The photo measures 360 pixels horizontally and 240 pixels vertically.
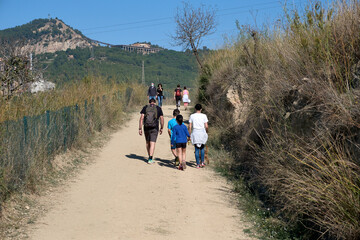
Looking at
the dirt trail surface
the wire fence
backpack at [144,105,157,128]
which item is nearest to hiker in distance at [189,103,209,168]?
the dirt trail surface

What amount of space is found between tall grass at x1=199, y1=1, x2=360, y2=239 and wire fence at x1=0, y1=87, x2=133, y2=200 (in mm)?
4111

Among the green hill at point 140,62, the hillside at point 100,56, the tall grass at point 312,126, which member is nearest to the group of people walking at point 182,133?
the tall grass at point 312,126

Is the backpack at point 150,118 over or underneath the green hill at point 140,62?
underneath

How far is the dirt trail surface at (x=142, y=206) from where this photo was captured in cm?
599

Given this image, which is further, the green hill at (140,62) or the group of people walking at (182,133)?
the green hill at (140,62)

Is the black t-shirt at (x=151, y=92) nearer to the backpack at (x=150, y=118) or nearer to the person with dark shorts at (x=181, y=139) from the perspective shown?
the backpack at (x=150, y=118)

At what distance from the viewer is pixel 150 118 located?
10984 millimetres

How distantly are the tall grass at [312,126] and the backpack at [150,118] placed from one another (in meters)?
2.29

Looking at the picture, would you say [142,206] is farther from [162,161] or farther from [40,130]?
→ [162,161]

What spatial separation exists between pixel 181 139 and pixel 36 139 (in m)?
3.50

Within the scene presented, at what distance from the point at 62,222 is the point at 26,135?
2.31 metres

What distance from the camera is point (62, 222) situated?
6.30 meters

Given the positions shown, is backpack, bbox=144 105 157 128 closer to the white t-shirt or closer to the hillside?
the white t-shirt

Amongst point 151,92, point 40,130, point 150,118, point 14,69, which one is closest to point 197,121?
point 150,118
